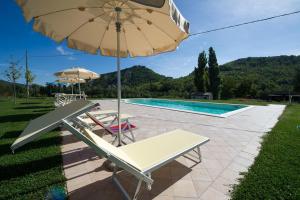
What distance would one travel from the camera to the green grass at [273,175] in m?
2.23

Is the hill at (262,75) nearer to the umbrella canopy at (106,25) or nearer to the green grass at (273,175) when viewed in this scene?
the green grass at (273,175)

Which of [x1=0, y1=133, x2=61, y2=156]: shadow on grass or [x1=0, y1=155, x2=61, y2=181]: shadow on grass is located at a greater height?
[x1=0, y1=133, x2=61, y2=156]: shadow on grass

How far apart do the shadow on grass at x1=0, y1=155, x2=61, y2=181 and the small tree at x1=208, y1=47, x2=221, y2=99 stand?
24.8 metres

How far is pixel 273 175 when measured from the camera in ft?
8.74

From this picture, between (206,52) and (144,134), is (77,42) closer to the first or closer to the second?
(144,134)

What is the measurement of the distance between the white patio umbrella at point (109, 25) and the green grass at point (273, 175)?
241 cm

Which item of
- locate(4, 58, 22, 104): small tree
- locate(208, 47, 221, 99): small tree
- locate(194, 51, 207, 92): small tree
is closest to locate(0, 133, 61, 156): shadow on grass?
locate(4, 58, 22, 104): small tree

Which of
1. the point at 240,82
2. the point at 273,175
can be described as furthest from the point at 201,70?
the point at 273,175

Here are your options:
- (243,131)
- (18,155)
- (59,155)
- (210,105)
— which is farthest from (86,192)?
(210,105)

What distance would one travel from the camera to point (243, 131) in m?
5.45

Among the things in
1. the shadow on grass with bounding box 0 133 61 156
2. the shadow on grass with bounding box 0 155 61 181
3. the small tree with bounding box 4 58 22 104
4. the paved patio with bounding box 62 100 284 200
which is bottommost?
the paved patio with bounding box 62 100 284 200

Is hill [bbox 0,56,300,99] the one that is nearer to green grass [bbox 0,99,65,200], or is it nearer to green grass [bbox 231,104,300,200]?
green grass [bbox 231,104,300,200]

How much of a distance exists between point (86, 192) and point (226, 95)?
34040 mm

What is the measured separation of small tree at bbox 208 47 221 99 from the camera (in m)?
24.7
